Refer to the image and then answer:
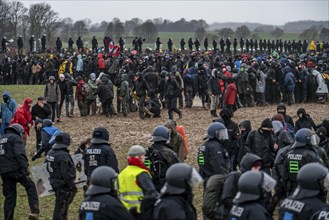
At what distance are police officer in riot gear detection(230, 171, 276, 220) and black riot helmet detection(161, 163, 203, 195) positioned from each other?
55 centimetres

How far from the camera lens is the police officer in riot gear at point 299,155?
9.23m

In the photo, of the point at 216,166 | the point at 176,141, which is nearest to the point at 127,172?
the point at 216,166

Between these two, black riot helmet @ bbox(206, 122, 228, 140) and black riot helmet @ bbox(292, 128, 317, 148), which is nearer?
black riot helmet @ bbox(292, 128, 317, 148)

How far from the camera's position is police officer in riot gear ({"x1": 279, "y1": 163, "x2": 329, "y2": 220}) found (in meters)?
6.30

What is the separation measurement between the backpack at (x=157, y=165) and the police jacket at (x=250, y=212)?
3.07 m

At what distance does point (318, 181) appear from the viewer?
21.0 feet

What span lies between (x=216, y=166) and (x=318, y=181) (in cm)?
312

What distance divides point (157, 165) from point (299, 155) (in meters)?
2.14

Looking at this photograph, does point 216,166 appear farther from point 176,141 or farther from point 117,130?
point 117,130

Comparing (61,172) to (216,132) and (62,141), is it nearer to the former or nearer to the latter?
(62,141)

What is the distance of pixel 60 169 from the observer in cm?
1002

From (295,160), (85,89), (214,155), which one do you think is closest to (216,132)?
(214,155)

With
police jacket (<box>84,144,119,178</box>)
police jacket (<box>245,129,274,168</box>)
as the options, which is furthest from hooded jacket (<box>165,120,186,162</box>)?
police jacket (<box>84,144,119,178</box>)

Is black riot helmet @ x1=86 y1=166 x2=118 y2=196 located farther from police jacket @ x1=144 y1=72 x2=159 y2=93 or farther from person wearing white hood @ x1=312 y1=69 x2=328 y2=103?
person wearing white hood @ x1=312 y1=69 x2=328 y2=103
